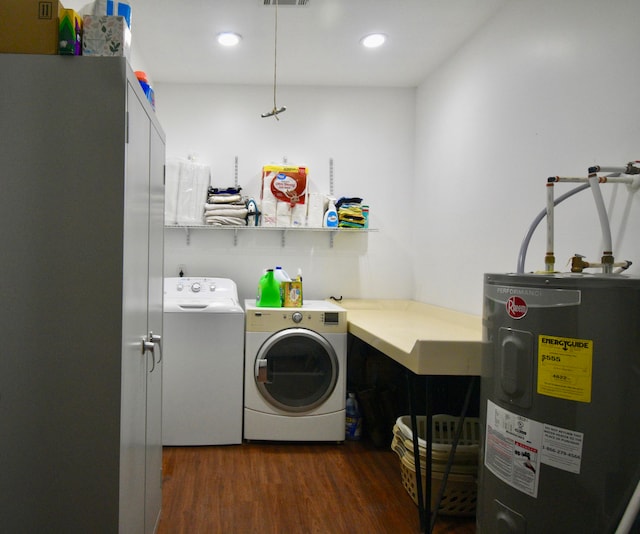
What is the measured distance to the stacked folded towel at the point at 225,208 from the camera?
3248mm

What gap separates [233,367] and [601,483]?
207 cm

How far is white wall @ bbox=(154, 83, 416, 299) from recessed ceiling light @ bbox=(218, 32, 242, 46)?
27.7 inches

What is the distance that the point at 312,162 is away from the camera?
141 inches

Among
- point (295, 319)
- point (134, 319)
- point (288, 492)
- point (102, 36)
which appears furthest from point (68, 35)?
point (288, 492)

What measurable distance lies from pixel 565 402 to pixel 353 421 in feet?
6.31

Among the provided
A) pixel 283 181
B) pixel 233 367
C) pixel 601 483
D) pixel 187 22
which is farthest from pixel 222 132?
pixel 601 483

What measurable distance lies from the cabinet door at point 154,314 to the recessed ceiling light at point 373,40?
172 cm

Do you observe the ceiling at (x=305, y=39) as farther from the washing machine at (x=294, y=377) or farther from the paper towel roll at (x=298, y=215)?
the washing machine at (x=294, y=377)

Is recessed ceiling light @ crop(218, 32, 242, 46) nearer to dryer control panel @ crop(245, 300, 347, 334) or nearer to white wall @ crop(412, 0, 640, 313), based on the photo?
white wall @ crop(412, 0, 640, 313)

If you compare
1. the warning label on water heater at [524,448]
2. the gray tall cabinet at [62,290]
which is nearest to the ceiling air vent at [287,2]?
the gray tall cabinet at [62,290]

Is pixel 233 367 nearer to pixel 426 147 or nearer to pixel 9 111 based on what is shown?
pixel 9 111

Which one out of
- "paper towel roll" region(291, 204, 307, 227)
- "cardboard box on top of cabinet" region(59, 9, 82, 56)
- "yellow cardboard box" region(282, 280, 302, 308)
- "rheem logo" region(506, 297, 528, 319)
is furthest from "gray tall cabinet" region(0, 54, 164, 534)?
"paper towel roll" region(291, 204, 307, 227)

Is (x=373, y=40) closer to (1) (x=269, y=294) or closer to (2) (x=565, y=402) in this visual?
(1) (x=269, y=294)

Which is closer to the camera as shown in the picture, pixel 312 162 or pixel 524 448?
pixel 524 448
